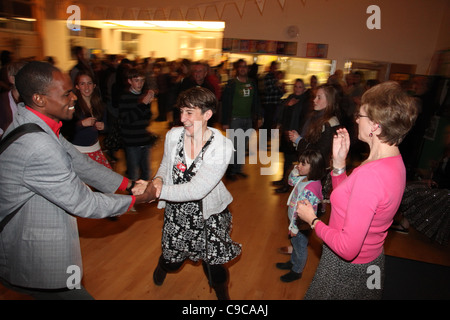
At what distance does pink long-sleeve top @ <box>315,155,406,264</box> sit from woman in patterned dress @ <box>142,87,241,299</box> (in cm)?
83

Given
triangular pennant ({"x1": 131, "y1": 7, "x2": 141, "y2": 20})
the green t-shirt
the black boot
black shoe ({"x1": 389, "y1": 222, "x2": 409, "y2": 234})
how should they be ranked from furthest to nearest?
1. triangular pennant ({"x1": 131, "y1": 7, "x2": 141, "y2": 20})
2. the green t-shirt
3. black shoe ({"x1": 389, "y1": 222, "x2": 409, "y2": 234})
4. the black boot

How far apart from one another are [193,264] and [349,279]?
1.83 metres

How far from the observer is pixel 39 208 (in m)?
1.50

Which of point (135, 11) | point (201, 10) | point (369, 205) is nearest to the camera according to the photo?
point (369, 205)

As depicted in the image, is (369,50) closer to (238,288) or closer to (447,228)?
(447,228)

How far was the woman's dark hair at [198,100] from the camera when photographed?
208 centimetres

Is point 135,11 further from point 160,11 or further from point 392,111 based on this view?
point 392,111

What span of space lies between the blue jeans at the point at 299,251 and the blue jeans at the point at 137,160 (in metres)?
2.23

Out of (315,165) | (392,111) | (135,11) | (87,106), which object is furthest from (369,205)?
(135,11)

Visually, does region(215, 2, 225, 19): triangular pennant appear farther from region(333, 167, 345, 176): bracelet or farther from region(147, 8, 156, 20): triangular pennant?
region(333, 167, 345, 176): bracelet

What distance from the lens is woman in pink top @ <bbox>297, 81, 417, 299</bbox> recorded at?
1371 millimetres

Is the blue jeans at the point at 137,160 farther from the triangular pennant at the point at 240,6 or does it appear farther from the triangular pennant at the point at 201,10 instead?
the triangular pennant at the point at 201,10

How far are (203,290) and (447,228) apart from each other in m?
2.84
